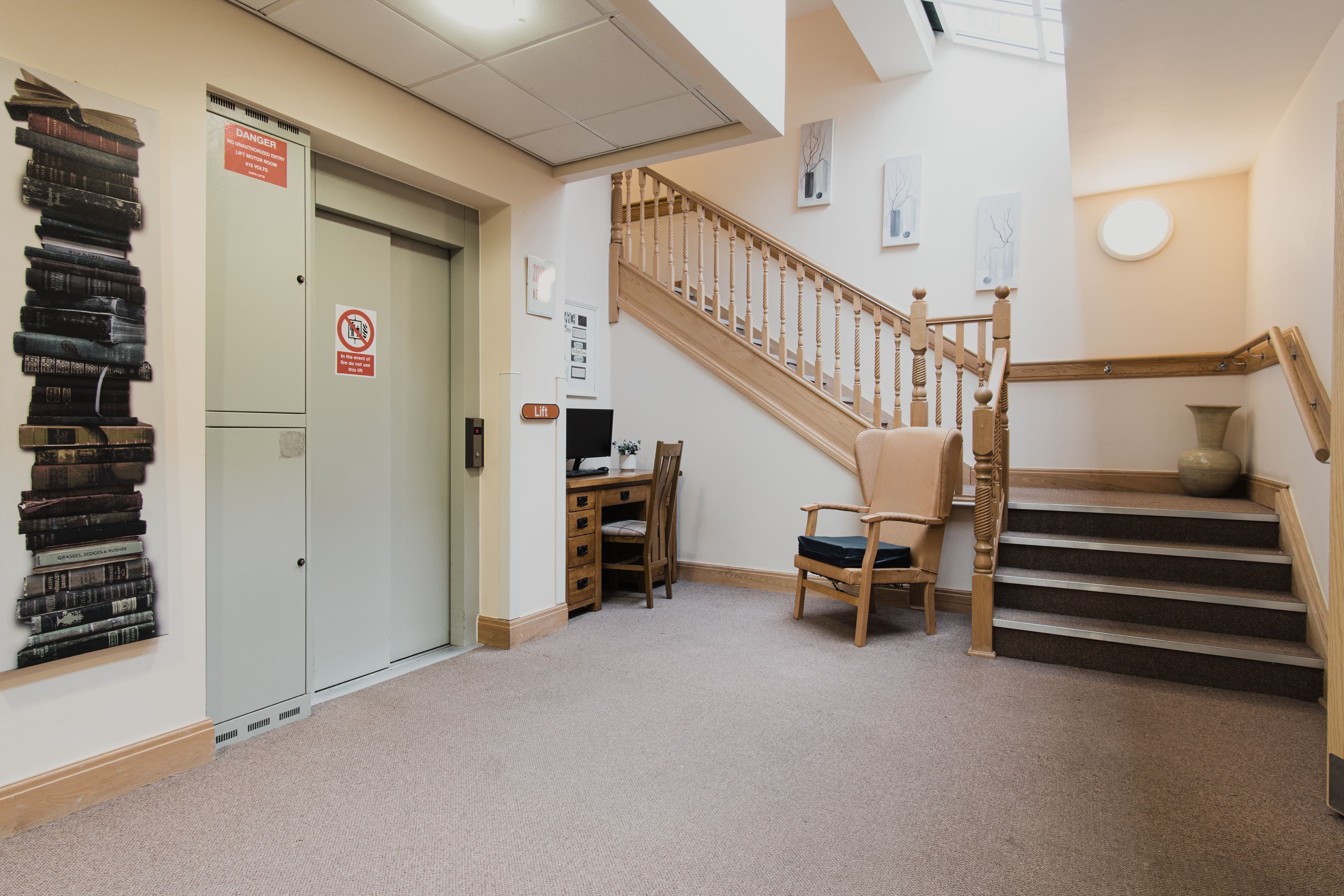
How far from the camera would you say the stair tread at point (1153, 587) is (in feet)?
10.3

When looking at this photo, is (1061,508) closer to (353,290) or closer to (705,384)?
(705,384)

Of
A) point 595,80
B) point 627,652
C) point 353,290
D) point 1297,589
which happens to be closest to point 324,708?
point 627,652

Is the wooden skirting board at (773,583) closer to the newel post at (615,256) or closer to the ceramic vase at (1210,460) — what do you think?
the ceramic vase at (1210,460)

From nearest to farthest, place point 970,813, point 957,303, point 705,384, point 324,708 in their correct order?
1. point 970,813
2. point 324,708
3. point 705,384
4. point 957,303

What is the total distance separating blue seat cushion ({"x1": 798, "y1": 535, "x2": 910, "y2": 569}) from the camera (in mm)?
3672

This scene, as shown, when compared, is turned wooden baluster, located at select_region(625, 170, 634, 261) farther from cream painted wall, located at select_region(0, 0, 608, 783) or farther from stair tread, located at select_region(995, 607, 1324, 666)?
stair tread, located at select_region(995, 607, 1324, 666)

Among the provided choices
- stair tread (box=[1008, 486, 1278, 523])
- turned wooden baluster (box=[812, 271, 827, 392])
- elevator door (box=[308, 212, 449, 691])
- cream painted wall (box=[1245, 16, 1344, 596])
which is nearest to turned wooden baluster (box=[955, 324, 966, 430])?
stair tread (box=[1008, 486, 1278, 523])

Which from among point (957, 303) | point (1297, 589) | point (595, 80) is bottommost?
point (1297, 589)

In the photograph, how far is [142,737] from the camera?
6.81 ft

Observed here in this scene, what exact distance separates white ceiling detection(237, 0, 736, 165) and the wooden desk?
1.98 m

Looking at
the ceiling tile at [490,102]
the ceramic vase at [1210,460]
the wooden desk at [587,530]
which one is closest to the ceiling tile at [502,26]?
the ceiling tile at [490,102]

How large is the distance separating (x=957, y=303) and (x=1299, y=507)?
278 cm

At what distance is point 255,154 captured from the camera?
2.39m

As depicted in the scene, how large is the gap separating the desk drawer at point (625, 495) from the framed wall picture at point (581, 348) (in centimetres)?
97
